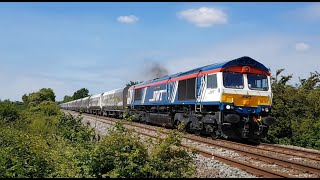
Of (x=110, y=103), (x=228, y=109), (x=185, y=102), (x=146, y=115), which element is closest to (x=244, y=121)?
(x=228, y=109)

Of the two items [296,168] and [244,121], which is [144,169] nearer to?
[296,168]

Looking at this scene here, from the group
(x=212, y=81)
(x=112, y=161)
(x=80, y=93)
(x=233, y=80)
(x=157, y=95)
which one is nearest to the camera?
(x=112, y=161)

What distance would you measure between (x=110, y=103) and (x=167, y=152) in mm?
33504

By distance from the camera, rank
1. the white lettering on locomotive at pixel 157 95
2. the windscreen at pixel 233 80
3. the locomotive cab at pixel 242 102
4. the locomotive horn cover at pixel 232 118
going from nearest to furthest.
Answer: the locomotive horn cover at pixel 232 118 → the locomotive cab at pixel 242 102 → the windscreen at pixel 233 80 → the white lettering on locomotive at pixel 157 95

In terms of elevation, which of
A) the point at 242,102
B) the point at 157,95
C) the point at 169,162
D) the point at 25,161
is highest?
the point at 157,95

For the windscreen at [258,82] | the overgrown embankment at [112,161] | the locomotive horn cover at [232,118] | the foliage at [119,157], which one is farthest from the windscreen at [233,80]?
the foliage at [119,157]

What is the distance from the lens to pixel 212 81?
16062 millimetres

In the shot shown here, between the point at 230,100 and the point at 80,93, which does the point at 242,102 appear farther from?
the point at 80,93

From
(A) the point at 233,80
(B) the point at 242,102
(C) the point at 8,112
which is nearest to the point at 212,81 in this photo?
(A) the point at 233,80

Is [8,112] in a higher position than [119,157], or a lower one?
higher

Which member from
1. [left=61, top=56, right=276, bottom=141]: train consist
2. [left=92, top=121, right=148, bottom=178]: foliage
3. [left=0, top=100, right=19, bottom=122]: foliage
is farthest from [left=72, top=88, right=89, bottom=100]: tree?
[left=92, top=121, right=148, bottom=178]: foliage

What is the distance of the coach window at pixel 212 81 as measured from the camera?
15789 millimetres

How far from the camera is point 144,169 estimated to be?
7746 mm

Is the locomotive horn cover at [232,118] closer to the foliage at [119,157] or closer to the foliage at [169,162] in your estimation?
the foliage at [169,162]
